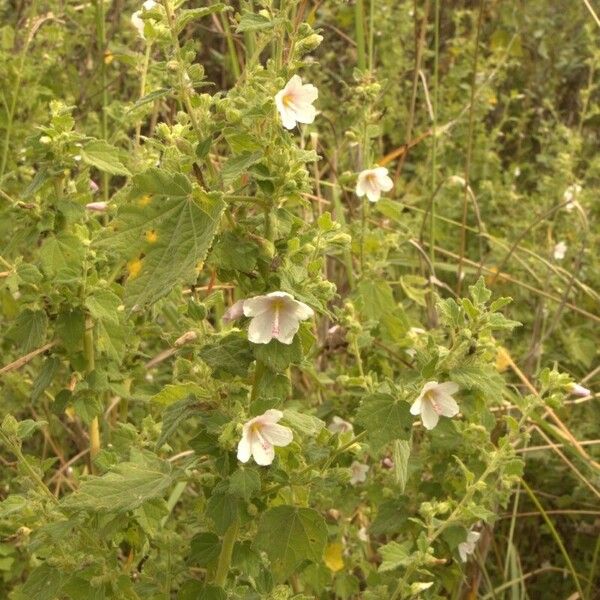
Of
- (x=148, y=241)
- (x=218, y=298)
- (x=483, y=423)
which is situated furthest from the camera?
(x=483, y=423)

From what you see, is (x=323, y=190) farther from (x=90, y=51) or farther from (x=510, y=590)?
(x=510, y=590)

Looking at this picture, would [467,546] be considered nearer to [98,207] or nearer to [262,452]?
[262,452]

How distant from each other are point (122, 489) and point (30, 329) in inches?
15.3

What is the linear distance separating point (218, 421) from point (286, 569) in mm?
223

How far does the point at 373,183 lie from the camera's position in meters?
2.09

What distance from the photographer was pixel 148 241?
4.00ft

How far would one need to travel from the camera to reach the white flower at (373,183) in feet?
6.79

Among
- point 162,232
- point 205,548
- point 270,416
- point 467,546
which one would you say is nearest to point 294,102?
point 162,232

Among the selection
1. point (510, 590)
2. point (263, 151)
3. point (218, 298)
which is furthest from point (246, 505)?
point (510, 590)

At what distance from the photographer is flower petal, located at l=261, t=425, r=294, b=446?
1.30 m

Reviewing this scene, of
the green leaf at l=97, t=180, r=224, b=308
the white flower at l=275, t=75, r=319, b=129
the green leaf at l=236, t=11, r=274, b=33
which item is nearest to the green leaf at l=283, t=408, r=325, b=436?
the green leaf at l=97, t=180, r=224, b=308

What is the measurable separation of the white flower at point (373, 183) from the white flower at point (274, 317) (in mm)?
829

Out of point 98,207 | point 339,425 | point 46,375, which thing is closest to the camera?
point 46,375

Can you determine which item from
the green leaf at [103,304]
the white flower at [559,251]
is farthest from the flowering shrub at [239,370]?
the white flower at [559,251]
